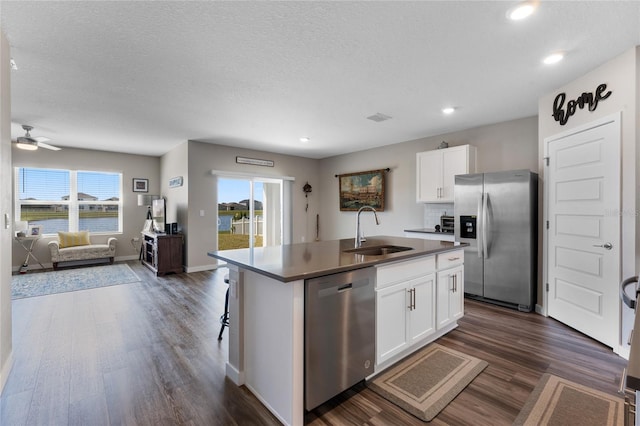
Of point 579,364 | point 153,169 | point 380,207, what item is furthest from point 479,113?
point 153,169

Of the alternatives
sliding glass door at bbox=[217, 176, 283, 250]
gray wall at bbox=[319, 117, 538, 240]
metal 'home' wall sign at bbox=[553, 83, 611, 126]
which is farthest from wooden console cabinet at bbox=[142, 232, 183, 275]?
metal 'home' wall sign at bbox=[553, 83, 611, 126]

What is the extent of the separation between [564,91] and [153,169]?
809cm

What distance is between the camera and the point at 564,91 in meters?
3.19

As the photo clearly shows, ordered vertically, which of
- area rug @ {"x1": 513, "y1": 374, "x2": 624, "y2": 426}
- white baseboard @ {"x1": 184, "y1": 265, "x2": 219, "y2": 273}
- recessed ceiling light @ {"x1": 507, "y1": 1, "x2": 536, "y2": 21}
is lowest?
area rug @ {"x1": 513, "y1": 374, "x2": 624, "y2": 426}

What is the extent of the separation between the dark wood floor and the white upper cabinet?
1.92m

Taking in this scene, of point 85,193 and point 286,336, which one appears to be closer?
point 286,336

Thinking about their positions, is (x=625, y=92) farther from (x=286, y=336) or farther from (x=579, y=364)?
(x=286, y=336)

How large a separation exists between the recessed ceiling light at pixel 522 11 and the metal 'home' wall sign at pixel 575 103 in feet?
4.74

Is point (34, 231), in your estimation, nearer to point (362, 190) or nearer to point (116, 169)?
point (116, 169)

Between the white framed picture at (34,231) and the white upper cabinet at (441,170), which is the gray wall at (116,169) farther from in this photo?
the white upper cabinet at (441,170)

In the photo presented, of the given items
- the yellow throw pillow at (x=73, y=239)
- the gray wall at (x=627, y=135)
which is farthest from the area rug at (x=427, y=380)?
the yellow throw pillow at (x=73, y=239)

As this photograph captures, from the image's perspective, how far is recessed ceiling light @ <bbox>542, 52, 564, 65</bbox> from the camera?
252cm

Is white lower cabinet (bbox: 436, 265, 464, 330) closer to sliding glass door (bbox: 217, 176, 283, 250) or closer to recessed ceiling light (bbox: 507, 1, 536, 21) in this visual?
recessed ceiling light (bbox: 507, 1, 536, 21)

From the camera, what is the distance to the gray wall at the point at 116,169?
6020mm
